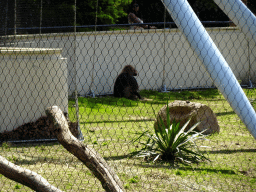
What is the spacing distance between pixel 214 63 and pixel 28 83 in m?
3.19

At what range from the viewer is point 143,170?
4586 millimetres

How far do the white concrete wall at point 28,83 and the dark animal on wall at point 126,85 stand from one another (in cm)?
397

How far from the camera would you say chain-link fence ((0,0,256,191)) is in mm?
4367

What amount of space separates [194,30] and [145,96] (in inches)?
251

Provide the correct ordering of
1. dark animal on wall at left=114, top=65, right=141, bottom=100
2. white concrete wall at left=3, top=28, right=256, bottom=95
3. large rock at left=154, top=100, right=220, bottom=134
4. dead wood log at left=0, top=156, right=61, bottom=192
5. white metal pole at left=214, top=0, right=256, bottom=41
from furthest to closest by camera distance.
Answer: white concrete wall at left=3, top=28, right=256, bottom=95, dark animal on wall at left=114, top=65, right=141, bottom=100, large rock at left=154, top=100, right=220, bottom=134, white metal pole at left=214, top=0, right=256, bottom=41, dead wood log at left=0, top=156, right=61, bottom=192

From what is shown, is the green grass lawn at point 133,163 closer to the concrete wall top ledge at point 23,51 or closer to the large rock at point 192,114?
the large rock at point 192,114

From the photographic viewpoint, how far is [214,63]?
441cm

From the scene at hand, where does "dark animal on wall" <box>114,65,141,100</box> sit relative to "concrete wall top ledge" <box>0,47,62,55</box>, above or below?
below

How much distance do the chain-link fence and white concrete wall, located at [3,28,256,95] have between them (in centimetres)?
4

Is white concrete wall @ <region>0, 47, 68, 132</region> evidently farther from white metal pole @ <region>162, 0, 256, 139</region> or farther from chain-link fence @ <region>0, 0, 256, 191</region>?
white metal pole @ <region>162, 0, 256, 139</region>

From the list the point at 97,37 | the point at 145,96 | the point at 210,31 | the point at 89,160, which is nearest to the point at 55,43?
the point at 97,37

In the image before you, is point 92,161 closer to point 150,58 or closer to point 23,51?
point 23,51

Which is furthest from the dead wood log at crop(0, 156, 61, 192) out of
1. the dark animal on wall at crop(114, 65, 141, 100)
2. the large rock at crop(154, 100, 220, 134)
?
the dark animal on wall at crop(114, 65, 141, 100)

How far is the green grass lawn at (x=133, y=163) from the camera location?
4094mm
